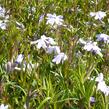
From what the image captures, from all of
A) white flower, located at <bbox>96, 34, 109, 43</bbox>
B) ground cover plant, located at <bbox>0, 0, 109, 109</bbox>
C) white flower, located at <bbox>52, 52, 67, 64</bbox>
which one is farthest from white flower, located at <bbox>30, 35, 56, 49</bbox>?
white flower, located at <bbox>96, 34, 109, 43</bbox>

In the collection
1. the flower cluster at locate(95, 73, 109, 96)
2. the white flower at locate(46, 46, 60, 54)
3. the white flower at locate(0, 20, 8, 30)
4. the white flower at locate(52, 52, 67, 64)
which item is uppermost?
the white flower at locate(0, 20, 8, 30)

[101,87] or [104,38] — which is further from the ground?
[104,38]

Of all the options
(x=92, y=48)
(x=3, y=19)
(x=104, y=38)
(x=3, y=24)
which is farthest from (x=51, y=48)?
(x=3, y=19)

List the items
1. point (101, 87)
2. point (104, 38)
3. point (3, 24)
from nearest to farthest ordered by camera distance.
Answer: point (101, 87) → point (104, 38) → point (3, 24)

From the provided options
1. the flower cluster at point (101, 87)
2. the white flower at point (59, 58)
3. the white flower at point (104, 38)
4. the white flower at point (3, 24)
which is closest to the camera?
the flower cluster at point (101, 87)

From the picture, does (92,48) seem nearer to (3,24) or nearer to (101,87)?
(101,87)

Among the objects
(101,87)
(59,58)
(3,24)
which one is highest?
(3,24)

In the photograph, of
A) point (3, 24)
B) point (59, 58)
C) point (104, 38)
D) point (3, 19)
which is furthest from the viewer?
point (3, 19)

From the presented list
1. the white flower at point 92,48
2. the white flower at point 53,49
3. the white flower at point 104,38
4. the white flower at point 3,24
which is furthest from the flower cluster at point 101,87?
the white flower at point 3,24

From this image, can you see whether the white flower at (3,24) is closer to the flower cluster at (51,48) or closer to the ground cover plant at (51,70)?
the ground cover plant at (51,70)

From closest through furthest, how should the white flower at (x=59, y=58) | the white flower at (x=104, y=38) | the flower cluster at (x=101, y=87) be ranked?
1. the flower cluster at (x=101, y=87)
2. the white flower at (x=59, y=58)
3. the white flower at (x=104, y=38)

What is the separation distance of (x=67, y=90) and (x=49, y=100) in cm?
15

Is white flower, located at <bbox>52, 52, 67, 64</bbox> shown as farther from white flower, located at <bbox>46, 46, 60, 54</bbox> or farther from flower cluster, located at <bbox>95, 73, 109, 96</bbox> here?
flower cluster, located at <bbox>95, 73, 109, 96</bbox>

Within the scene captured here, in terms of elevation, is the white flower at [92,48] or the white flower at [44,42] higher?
the white flower at [44,42]
